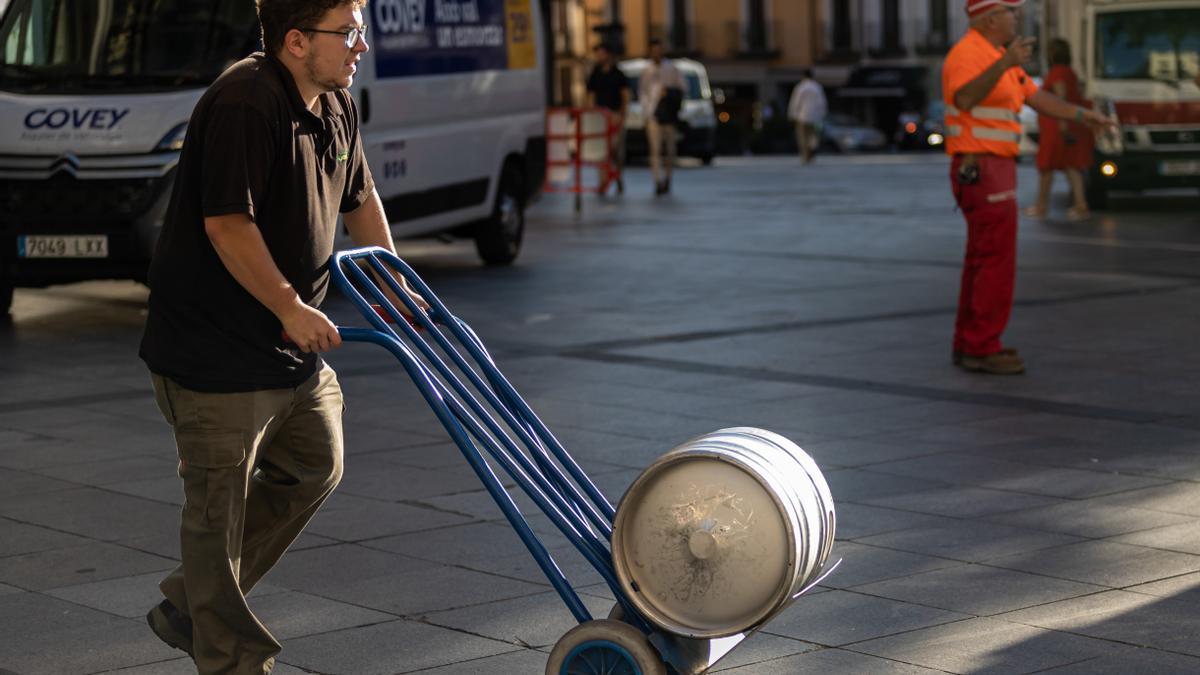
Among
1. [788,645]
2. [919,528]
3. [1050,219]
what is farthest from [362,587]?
[1050,219]

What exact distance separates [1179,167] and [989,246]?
38.2 ft

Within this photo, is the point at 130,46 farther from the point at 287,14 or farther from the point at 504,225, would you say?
the point at 287,14

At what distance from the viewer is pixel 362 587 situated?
573 centimetres

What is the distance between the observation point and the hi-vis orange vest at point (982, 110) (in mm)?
9531

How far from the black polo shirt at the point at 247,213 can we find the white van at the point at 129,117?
21.1 feet

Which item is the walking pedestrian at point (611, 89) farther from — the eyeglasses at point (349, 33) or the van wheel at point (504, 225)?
the eyeglasses at point (349, 33)

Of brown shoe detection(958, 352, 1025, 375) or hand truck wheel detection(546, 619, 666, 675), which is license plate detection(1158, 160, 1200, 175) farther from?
hand truck wheel detection(546, 619, 666, 675)

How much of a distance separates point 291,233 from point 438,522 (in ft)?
7.84

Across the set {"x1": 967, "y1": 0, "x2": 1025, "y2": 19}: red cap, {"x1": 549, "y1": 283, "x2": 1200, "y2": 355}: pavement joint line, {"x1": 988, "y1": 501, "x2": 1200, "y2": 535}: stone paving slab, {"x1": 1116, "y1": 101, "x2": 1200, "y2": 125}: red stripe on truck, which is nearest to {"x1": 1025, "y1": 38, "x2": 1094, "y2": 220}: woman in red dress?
{"x1": 1116, "y1": 101, "x2": 1200, "y2": 125}: red stripe on truck

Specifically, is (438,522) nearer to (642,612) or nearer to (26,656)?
(26,656)

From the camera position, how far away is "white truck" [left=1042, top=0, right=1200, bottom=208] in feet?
67.3

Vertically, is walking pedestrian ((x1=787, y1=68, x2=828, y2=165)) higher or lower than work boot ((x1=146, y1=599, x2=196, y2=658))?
lower

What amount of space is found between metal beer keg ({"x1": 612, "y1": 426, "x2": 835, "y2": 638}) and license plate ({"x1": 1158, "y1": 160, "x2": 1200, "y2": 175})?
17.1 m

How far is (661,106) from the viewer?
2562cm
